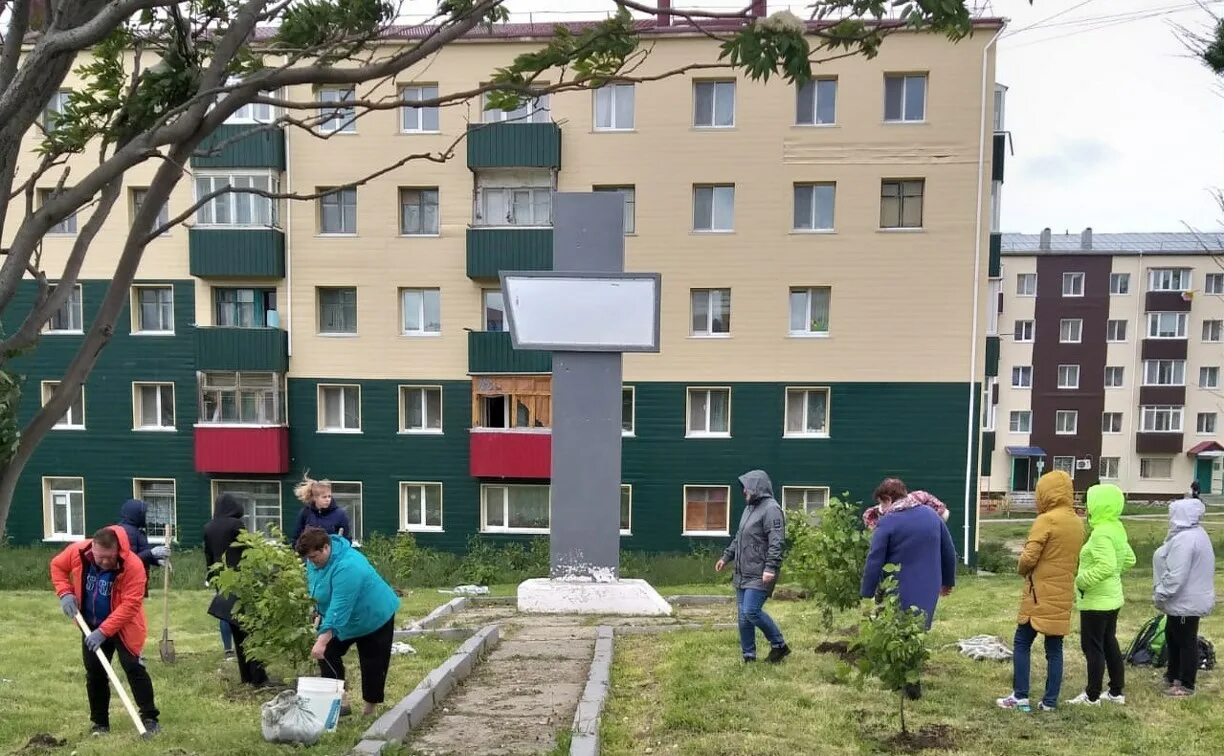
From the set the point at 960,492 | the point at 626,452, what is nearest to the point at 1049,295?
the point at 960,492

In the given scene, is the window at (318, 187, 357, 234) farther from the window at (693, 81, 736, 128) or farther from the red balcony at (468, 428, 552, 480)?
the window at (693, 81, 736, 128)

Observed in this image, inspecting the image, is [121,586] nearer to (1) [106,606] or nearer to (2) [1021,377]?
(1) [106,606]

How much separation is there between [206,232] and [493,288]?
7108 millimetres

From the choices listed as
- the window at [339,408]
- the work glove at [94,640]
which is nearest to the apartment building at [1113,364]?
the window at [339,408]

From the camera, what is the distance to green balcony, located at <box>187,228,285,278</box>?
63.2ft

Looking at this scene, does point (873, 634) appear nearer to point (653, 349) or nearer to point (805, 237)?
point (653, 349)

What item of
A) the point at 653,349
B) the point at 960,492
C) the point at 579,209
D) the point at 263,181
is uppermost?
the point at 263,181

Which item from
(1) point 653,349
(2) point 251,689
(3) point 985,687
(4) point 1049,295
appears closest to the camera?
(3) point 985,687

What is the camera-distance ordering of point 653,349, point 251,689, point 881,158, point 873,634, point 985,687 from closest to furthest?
point 873,634 < point 985,687 < point 251,689 < point 653,349 < point 881,158

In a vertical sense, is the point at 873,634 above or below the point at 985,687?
above

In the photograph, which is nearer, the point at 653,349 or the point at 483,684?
the point at 483,684

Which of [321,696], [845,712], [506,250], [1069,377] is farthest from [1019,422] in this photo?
[321,696]

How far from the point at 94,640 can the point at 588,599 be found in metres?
5.82

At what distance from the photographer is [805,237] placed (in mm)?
18969
